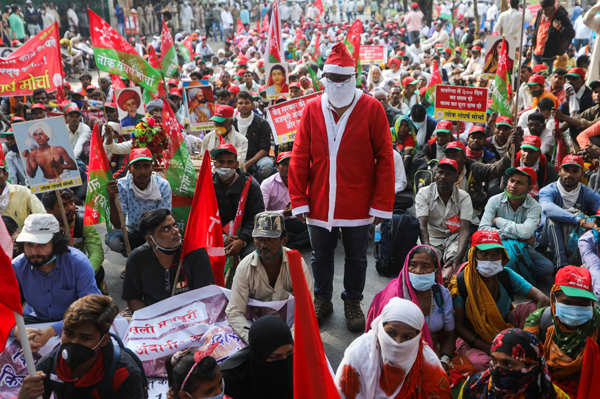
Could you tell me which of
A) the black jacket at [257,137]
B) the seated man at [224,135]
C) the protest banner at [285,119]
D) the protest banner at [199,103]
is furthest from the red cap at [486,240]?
the protest banner at [199,103]

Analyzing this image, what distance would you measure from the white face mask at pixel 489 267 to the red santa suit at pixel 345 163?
732 millimetres

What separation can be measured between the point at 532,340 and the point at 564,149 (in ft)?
16.8

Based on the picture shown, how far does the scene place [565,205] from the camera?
532cm

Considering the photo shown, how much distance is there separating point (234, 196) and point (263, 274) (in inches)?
61.3

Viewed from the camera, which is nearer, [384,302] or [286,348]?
[286,348]

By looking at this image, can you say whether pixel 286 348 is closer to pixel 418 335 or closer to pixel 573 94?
pixel 418 335

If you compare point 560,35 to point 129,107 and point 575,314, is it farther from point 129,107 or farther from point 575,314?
point 575,314

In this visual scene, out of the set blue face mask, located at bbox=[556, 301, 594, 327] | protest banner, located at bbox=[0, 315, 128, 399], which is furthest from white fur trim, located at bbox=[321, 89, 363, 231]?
protest banner, located at bbox=[0, 315, 128, 399]

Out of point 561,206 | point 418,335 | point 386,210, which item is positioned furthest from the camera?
point 561,206

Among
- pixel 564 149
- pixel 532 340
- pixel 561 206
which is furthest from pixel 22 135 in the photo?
pixel 564 149

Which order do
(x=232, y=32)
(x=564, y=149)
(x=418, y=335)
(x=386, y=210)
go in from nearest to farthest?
(x=418, y=335) < (x=386, y=210) < (x=564, y=149) < (x=232, y=32)

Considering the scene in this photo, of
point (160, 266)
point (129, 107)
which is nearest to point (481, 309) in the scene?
point (160, 266)

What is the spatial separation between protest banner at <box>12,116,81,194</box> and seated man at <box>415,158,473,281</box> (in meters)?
3.22

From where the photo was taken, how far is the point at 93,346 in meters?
2.76
